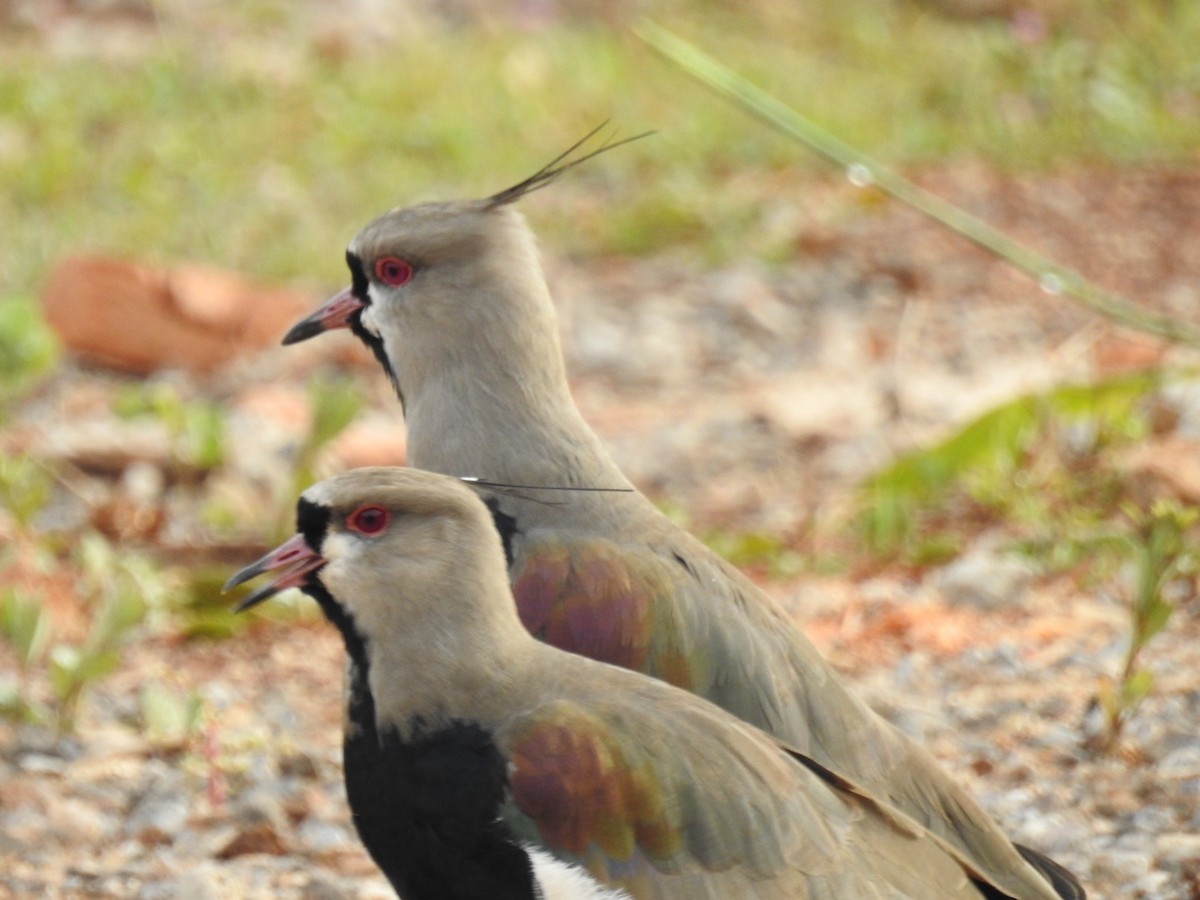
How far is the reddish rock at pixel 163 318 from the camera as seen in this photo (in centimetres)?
693

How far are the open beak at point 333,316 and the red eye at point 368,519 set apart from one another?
90cm

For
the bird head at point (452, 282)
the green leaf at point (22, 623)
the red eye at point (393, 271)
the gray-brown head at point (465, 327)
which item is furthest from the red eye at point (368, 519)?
the green leaf at point (22, 623)

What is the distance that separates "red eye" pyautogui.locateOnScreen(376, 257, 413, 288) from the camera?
3766 millimetres

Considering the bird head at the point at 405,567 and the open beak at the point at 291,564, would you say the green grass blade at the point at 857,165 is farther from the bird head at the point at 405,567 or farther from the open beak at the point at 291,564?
the open beak at the point at 291,564

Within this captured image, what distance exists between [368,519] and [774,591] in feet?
7.01

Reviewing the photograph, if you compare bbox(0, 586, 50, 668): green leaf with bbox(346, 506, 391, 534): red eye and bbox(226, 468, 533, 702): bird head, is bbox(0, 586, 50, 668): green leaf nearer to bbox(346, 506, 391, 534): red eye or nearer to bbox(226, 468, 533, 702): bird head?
bbox(226, 468, 533, 702): bird head

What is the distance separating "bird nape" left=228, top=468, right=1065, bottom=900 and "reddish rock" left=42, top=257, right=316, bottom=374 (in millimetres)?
4111

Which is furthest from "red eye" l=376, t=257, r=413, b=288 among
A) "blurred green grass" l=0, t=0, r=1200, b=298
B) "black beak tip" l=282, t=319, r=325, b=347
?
"blurred green grass" l=0, t=0, r=1200, b=298

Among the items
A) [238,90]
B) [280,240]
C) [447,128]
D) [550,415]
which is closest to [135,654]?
[550,415]

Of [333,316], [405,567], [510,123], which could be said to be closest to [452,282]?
[333,316]

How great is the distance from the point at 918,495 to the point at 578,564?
2.32 meters

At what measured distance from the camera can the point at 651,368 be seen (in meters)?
7.20

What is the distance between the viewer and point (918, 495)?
5.36m

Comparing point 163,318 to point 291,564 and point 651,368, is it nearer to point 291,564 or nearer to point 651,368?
point 651,368
